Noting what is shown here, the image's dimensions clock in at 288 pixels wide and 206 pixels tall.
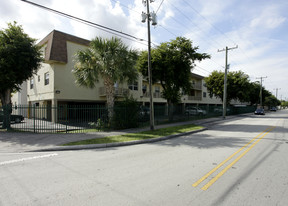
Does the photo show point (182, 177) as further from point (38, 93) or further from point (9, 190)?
point (38, 93)

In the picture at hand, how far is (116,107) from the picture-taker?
11852mm

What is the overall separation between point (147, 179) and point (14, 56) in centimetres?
1246

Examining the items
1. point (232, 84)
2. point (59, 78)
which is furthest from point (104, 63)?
point (232, 84)

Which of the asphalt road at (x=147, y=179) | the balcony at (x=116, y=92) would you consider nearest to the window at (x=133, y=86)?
the balcony at (x=116, y=92)

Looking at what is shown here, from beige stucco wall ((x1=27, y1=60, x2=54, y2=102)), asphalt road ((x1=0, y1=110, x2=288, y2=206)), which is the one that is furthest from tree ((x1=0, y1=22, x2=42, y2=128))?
asphalt road ((x1=0, y1=110, x2=288, y2=206))

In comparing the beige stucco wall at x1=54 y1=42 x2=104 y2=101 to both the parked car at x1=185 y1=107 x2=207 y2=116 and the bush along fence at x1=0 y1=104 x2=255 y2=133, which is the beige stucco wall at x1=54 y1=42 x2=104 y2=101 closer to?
the bush along fence at x1=0 y1=104 x2=255 y2=133

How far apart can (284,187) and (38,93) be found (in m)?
23.5

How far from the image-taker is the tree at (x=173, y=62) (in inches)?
626

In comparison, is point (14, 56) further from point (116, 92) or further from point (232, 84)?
point (232, 84)

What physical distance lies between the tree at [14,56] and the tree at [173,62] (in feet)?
30.2

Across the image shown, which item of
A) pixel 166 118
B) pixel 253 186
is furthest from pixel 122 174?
pixel 166 118

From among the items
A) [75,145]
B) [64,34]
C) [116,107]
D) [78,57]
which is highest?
[64,34]

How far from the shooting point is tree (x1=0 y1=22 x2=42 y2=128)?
10.6 metres

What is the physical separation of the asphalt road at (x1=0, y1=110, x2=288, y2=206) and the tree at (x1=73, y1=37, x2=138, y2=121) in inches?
274
